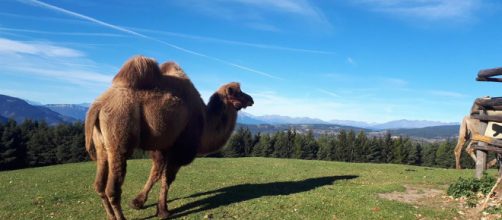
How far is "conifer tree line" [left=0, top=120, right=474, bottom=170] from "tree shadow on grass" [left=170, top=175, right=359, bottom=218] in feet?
158

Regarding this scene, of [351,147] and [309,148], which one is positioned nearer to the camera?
[351,147]

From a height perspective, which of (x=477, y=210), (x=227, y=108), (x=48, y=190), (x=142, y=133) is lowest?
(x=48, y=190)

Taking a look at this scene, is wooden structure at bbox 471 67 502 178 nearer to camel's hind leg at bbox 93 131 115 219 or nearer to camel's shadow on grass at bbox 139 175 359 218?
camel's shadow on grass at bbox 139 175 359 218

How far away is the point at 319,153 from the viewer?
278 ft

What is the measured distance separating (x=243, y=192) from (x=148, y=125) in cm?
481

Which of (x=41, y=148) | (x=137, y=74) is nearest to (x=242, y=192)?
(x=137, y=74)

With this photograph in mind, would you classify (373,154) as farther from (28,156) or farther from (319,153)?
(28,156)

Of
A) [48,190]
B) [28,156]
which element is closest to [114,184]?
[48,190]

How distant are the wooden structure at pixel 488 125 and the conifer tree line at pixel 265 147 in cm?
5288

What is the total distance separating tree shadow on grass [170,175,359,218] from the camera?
10.6 m

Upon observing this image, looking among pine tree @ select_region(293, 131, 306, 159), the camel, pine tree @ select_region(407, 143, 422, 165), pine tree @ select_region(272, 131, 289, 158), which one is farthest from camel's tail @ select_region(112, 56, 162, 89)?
pine tree @ select_region(407, 143, 422, 165)

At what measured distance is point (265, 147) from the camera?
82.4 metres

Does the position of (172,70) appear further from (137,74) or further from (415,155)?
(415,155)

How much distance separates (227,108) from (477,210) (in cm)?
680
